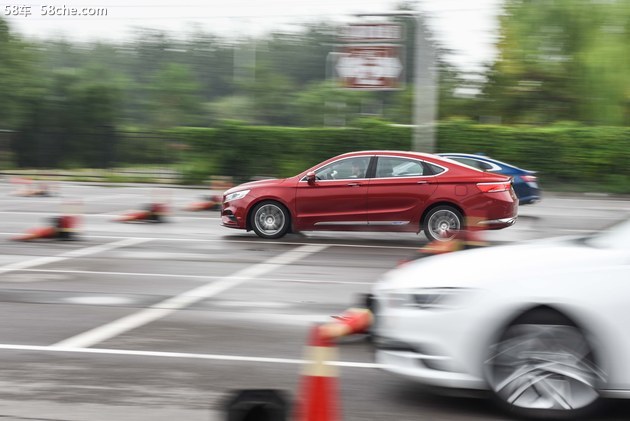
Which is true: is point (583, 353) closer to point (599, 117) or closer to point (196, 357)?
point (196, 357)

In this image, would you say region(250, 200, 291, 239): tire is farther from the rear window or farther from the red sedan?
the rear window

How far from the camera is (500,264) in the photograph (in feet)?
18.0

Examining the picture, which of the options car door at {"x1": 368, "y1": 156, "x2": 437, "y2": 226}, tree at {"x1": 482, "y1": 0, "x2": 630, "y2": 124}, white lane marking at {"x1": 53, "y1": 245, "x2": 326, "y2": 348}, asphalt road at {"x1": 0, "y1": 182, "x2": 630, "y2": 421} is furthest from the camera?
tree at {"x1": 482, "y1": 0, "x2": 630, "y2": 124}

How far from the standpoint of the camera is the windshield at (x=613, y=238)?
554cm

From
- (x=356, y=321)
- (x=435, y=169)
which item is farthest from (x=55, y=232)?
(x=356, y=321)

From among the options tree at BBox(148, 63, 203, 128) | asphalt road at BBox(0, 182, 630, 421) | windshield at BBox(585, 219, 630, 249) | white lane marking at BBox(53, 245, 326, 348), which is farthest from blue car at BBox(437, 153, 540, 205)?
tree at BBox(148, 63, 203, 128)

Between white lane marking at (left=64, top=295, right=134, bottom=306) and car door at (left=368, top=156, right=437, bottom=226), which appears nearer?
white lane marking at (left=64, top=295, right=134, bottom=306)

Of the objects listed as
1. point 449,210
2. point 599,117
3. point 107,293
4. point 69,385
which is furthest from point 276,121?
point 69,385

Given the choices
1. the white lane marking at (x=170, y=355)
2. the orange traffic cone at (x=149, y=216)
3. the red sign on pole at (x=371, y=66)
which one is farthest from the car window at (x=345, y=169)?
the red sign on pole at (x=371, y=66)

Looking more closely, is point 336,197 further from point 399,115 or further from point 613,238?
point 399,115

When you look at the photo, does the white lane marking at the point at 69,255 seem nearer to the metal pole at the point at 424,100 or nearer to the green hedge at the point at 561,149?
the metal pole at the point at 424,100

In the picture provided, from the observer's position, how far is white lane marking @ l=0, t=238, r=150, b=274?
481 inches

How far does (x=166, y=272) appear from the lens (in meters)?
11.9

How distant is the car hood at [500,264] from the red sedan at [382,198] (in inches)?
345
